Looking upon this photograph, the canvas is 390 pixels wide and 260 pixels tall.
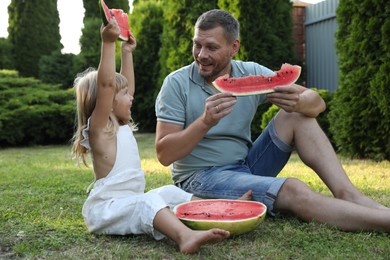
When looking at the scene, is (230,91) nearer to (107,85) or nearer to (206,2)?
(107,85)

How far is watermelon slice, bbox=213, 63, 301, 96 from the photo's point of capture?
10.9ft

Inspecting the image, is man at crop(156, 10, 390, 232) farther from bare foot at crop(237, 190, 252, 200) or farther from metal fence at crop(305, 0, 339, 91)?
metal fence at crop(305, 0, 339, 91)

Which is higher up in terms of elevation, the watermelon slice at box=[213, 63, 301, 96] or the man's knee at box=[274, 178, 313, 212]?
the watermelon slice at box=[213, 63, 301, 96]

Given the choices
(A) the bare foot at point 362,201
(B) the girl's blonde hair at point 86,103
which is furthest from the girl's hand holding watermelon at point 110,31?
(A) the bare foot at point 362,201

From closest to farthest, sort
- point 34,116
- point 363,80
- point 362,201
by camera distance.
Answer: point 362,201, point 363,80, point 34,116

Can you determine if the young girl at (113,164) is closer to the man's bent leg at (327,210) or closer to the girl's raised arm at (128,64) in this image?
the girl's raised arm at (128,64)

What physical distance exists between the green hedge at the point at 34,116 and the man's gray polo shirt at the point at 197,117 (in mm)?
8118

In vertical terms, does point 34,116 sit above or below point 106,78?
below

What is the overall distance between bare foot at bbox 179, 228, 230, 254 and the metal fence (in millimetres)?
8174

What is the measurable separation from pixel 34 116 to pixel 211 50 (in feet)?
27.9

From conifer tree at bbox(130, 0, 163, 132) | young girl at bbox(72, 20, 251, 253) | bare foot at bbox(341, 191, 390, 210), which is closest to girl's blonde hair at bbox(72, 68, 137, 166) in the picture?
young girl at bbox(72, 20, 251, 253)

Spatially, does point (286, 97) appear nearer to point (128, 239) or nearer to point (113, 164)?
point (113, 164)

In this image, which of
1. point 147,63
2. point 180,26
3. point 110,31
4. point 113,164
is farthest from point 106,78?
point 147,63

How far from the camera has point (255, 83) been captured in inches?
134
